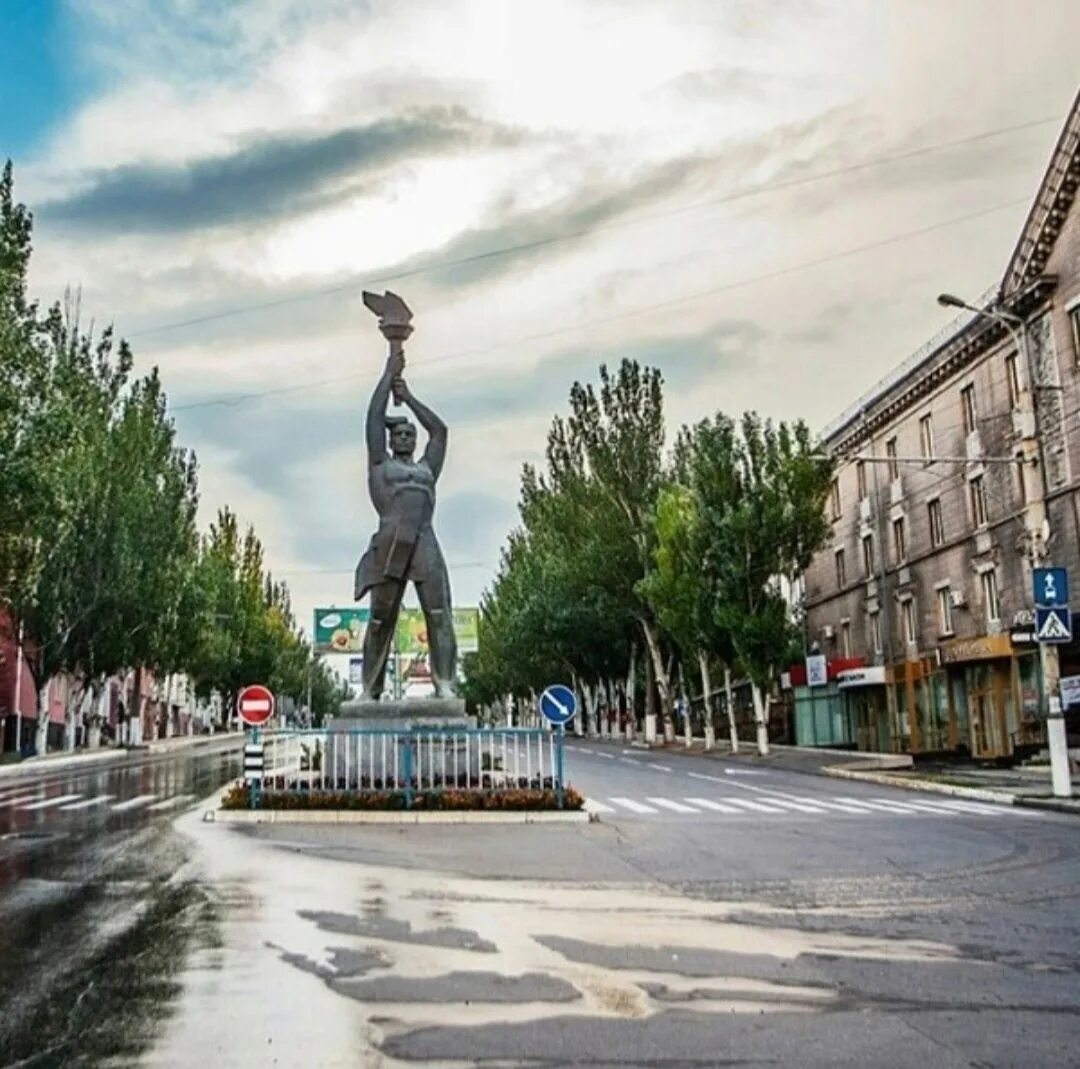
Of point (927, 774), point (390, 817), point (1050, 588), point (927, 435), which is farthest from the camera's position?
point (927, 435)

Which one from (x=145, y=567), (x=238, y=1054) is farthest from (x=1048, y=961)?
(x=145, y=567)

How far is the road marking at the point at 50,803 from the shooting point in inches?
847

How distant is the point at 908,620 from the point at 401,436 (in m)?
25.8

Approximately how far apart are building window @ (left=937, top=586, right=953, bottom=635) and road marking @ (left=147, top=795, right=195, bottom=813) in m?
25.2

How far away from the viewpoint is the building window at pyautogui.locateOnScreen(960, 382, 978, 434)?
3716 cm

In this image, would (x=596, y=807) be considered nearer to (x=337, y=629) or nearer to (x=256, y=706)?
(x=256, y=706)

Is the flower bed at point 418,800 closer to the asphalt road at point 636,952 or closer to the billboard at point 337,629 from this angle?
the asphalt road at point 636,952

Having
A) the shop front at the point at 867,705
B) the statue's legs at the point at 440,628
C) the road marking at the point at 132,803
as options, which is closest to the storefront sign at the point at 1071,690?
the statue's legs at the point at 440,628

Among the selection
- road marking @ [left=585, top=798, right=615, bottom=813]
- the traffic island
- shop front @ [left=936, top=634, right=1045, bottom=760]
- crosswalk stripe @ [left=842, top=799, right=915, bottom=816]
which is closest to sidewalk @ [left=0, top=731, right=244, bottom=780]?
the traffic island

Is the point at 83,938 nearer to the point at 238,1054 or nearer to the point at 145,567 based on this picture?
the point at 238,1054

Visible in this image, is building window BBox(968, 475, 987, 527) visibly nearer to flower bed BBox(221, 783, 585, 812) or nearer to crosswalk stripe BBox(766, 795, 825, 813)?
crosswalk stripe BBox(766, 795, 825, 813)

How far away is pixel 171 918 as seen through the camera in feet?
30.6

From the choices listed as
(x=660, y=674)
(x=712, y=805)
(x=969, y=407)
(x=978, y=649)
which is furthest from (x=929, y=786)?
(x=660, y=674)

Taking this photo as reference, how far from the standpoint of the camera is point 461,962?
7.77m
